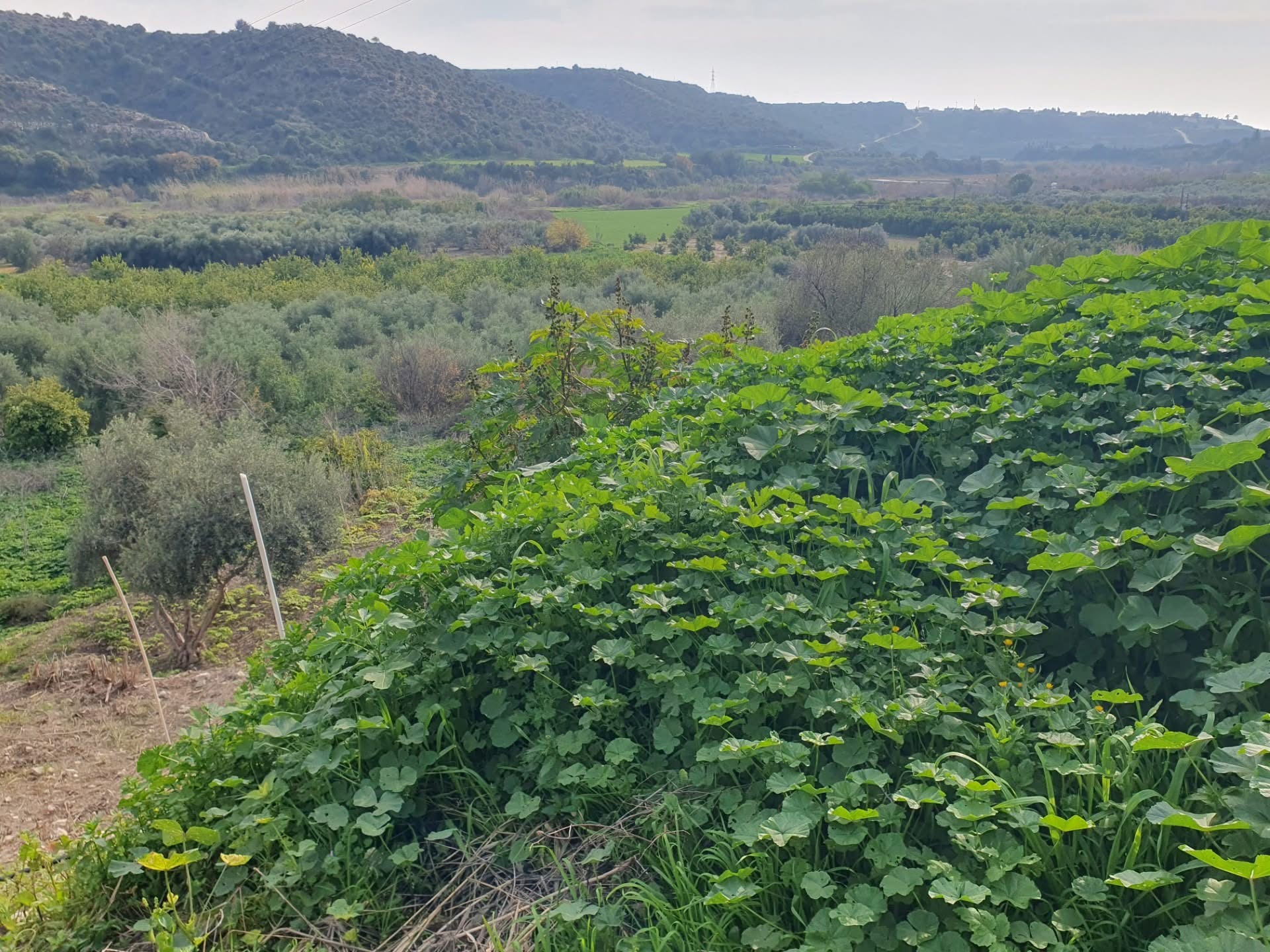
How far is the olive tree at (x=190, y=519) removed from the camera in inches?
282

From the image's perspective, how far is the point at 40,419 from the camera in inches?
490

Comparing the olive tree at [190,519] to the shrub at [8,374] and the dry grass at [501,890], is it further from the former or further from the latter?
the shrub at [8,374]

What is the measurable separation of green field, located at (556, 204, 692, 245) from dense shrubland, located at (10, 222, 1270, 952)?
1349 inches

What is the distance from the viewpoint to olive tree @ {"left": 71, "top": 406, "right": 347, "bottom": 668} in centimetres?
717

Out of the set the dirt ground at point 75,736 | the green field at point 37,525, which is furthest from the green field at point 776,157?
the dirt ground at point 75,736

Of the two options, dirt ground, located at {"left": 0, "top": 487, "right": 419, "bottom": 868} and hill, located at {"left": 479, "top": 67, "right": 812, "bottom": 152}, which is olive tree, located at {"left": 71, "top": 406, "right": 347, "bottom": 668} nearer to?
dirt ground, located at {"left": 0, "top": 487, "right": 419, "bottom": 868}

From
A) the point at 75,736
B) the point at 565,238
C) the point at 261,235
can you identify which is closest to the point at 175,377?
the point at 75,736

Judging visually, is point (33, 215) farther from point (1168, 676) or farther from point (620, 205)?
point (1168, 676)

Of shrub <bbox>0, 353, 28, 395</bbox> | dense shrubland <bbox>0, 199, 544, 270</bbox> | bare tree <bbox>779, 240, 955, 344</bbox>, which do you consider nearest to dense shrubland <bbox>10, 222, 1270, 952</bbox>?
bare tree <bbox>779, 240, 955, 344</bbox>

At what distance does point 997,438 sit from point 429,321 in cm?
1736

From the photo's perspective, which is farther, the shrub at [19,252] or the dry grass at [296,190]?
the dry grass at [296,190]

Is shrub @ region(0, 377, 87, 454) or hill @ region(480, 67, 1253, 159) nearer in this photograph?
shrub @ region(0, 377, 87, 454)

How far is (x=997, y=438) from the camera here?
9.43 feet

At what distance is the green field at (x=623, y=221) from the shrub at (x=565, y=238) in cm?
84
